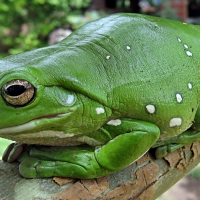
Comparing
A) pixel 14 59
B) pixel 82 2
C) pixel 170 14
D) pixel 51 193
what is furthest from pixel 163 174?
pixel 82 2

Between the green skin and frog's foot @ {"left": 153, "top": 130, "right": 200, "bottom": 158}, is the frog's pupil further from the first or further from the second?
frog's foot @ {"left": 153, "top": 130, "right": 200, "bottom": 158}

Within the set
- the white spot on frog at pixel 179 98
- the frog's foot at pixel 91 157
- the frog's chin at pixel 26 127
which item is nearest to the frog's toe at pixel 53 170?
the frog's foot at pixel 91 157

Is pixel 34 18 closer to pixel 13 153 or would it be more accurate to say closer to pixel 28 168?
pixel 13 153

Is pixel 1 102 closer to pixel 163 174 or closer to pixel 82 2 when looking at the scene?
pixel 163 174

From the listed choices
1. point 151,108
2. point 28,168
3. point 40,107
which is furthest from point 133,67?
Answer: point 28,168

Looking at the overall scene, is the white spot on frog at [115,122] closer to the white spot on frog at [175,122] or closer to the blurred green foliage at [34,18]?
the white spot on frog at [175,122]
